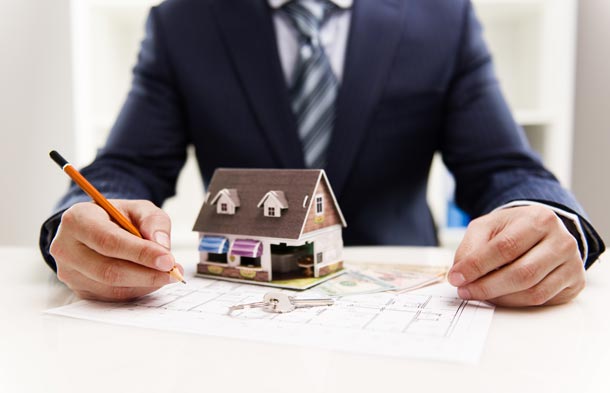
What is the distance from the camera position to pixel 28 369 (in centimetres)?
41

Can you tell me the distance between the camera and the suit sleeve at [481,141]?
96cm

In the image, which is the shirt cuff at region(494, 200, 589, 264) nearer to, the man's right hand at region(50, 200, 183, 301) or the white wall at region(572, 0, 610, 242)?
the man's right hand at region(50, 200, 183, 301)

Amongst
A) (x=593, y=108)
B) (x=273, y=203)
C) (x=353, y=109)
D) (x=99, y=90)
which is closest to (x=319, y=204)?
(x=273, y=203)

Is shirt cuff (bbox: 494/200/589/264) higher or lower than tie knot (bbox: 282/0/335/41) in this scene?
lower

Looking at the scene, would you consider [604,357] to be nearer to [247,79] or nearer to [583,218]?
[583,218]

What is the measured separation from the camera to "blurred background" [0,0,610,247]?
1.62 meters

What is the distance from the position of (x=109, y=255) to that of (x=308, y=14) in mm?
748

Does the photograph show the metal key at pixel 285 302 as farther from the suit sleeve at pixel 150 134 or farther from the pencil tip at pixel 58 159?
the suit sleeve at pixel 150 134

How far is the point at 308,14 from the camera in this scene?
3.67 feet

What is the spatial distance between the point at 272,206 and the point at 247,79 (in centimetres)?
53

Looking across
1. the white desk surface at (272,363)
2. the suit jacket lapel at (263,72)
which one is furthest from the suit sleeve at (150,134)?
the white desk surface at (272,363)

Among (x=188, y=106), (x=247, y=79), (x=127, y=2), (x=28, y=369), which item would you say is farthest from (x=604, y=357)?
(x=127, y=2)

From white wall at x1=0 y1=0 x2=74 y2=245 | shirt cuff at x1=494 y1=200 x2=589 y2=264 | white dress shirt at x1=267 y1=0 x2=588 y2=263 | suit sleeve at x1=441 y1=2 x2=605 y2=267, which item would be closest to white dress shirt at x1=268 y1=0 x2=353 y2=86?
white dress shirt at x1=267 y1=0 x2=588 y2=263

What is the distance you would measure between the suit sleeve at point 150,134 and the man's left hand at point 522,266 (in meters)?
0.69
